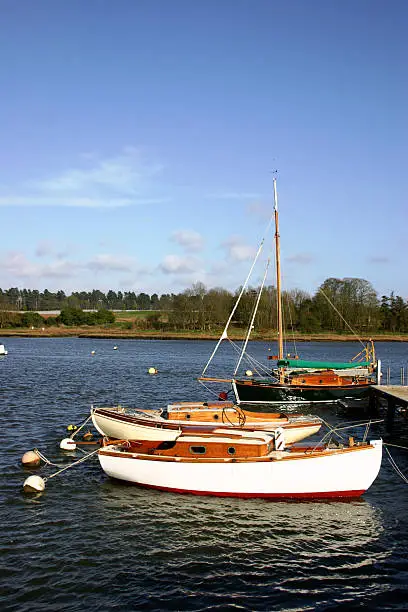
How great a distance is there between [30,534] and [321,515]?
9243 mm

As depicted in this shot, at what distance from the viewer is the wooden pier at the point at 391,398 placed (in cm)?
3116

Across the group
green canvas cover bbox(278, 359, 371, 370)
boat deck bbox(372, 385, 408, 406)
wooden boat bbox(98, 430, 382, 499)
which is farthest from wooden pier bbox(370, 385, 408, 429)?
wooden boat bbox(98, 430, 382, 499)

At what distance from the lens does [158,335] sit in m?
141

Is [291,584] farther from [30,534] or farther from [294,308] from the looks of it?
[294,308]

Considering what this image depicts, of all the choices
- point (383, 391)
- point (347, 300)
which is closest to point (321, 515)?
point (383, 391)

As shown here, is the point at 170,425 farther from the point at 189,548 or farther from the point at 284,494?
the point at 189,548

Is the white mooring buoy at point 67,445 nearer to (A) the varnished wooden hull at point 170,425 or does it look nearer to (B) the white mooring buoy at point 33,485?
(A) the varnished wooden hull at point 170,425

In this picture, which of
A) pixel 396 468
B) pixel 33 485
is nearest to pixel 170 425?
pixel 33 485

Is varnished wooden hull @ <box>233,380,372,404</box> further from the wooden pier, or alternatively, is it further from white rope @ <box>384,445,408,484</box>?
white rope @ <box>384,445,408,484</box>

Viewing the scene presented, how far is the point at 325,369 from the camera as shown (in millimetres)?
42969

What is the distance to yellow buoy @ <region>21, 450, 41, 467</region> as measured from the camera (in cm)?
2223

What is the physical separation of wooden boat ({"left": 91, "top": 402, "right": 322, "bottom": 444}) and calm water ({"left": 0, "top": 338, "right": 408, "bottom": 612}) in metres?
1.92

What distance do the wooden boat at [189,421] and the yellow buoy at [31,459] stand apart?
3.10 meters

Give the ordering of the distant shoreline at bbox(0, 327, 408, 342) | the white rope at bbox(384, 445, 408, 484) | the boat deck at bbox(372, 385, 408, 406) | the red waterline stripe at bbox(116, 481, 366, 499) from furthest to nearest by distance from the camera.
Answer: the distant shoreline at bbox(0, 327, 408, 342), the boat deck at bbox(372, 385, 408, 406), the white rope at bbox(384, 445, 408, 484), the red waterline stripe at bbox(116, 481, 366, 499)
